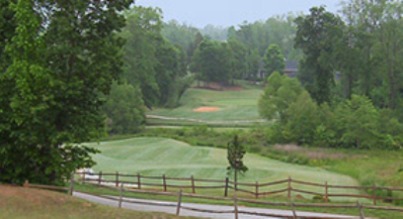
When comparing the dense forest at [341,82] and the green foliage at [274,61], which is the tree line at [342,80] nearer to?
the dense forest at [341,82]

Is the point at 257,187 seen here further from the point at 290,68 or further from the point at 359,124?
the point at 290,68

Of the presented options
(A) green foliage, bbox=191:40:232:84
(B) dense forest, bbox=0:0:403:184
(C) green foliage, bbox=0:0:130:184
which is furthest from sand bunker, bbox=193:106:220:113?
(C) green foliage, bbox=0:0:130:184

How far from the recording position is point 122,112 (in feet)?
208

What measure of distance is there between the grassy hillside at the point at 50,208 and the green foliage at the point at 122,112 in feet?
141

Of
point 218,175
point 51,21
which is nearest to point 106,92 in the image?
point 51,21

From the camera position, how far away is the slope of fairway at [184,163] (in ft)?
123

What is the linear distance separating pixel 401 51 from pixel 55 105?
48030 millimetres

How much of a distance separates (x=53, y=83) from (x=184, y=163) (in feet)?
79.9

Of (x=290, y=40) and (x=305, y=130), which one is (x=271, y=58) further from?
(x=305, y=130)

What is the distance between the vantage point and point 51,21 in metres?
21.0

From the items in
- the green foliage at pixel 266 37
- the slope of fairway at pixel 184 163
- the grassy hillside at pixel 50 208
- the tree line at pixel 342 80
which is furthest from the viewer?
the green foliage at pixel 266 37

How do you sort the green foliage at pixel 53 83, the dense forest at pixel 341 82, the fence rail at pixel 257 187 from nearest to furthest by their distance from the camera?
the green foliage at pixel 53 83 < the fence rail at pixel 257 187 < the dense forest at pixel 341 82

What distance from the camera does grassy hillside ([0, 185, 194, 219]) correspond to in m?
17.9

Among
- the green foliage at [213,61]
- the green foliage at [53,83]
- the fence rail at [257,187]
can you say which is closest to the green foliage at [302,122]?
the fence rail at [257,187]
